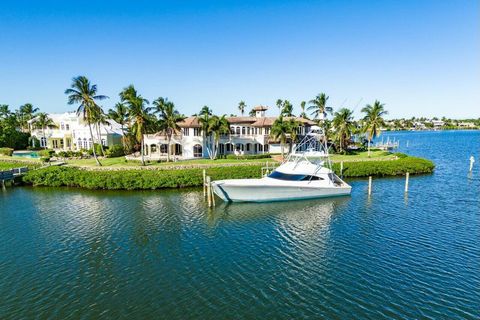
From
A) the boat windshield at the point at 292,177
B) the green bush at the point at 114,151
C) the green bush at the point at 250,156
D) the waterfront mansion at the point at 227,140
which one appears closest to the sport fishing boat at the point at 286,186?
the boat windshield at the point at 292,177

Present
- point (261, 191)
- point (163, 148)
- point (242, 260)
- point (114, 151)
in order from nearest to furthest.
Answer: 1. point (242, 260)
2. point (261, 191)
3. point (114, 151)
4. point (163, 148)

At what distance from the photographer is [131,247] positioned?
21109 mm

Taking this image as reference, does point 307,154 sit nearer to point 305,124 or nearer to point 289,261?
point 289,261

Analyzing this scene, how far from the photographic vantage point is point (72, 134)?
6531cm

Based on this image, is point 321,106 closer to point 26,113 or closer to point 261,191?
point 261,191

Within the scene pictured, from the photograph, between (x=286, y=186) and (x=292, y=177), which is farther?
(x=292, y=177)

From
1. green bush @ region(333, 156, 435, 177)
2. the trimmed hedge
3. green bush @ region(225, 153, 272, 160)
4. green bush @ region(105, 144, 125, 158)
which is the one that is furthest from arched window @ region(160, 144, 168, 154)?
green bush @ region(333, 156, 435, 177)

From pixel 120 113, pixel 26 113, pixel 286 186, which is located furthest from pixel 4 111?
pixel 286 186

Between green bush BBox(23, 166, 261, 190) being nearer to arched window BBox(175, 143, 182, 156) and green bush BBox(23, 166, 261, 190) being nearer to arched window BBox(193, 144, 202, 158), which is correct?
arched window BBox(193, 144, 202, 158)

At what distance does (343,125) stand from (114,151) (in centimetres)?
4775

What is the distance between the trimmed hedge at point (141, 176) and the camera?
129 feet

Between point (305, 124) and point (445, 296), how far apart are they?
167ft

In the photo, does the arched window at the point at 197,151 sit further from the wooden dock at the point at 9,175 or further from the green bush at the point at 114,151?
the wooden dock at the point at 9,175

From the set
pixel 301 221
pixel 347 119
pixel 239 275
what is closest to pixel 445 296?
pixel 239 275
